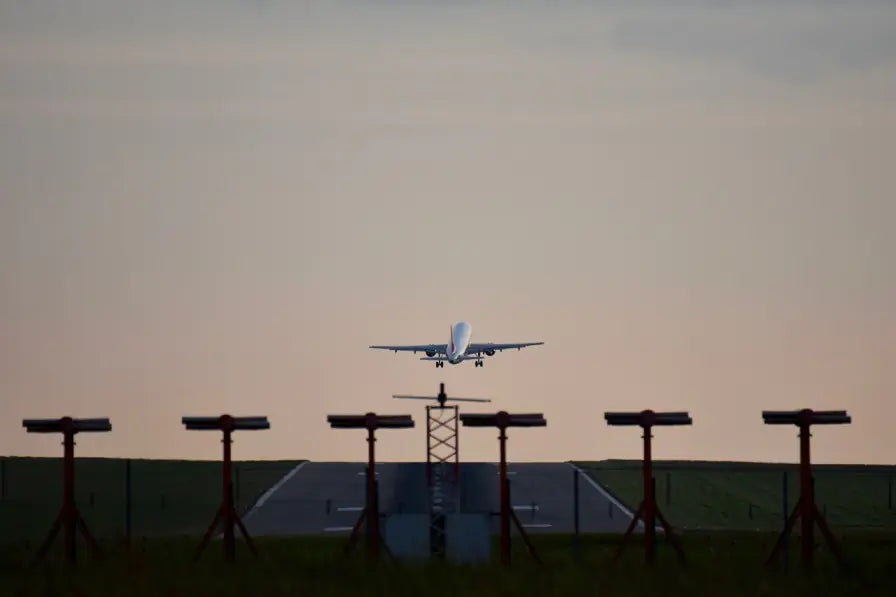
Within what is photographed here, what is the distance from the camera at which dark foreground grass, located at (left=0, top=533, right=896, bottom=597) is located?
43.3 meters

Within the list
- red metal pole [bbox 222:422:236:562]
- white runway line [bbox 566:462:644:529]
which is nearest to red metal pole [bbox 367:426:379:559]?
red metal pole [bbox 222:422:236:562]

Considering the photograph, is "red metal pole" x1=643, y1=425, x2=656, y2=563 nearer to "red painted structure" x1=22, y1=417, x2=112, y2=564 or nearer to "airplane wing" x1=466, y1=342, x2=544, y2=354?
"red painted structure" x1=22, y1=417, x2=112, y2=564

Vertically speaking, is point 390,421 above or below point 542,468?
above

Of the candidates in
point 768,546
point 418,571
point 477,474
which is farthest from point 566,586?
point 477,474

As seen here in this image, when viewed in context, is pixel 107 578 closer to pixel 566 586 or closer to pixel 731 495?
pixel 566 586

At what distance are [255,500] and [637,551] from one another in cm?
3092

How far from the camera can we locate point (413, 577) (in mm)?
44812

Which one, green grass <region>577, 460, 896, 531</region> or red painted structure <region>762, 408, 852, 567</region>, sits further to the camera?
green grass <region>577, 460, 896, 531</region>

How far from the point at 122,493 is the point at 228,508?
3737 centimetres

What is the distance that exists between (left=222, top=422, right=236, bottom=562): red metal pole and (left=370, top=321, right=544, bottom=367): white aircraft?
83.7 metres

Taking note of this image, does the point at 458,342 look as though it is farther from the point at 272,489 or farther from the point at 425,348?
the point at 272,489

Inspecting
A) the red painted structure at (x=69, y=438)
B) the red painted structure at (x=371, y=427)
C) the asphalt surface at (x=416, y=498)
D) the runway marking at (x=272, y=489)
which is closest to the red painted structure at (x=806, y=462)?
the red painted structure at (x=371, y=427)

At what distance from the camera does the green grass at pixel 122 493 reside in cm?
7444

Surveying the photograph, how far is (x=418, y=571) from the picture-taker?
45.7 m
